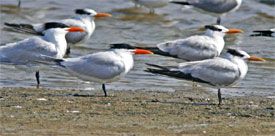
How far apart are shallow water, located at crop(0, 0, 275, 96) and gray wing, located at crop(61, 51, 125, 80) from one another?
2.32ft

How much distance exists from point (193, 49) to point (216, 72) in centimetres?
186

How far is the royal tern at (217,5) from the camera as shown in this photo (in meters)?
16.1

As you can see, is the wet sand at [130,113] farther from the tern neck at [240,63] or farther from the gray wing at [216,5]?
the gray wing at [216,5]

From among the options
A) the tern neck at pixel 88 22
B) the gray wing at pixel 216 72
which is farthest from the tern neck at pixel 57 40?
the tern neck at pixel 88 22

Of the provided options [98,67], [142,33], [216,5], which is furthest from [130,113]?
[216,5]

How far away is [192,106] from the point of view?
8148 mm

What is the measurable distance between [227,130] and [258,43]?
268 inches

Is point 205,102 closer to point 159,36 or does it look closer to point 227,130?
point 227,130

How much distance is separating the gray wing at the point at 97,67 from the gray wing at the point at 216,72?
0.69 metres

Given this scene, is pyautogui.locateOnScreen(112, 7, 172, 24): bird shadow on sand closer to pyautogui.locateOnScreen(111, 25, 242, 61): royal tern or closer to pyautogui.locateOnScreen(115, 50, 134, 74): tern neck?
pyautogui.locateOnScreen(111, 25, 242, 61): royal tern

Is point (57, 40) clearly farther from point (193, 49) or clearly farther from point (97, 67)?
point (193, 49)

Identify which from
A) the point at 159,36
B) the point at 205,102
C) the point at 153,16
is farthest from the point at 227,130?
the point at 153,16

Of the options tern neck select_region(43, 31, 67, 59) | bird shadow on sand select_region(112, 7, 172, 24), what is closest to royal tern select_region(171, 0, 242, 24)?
bird shadow on sand select_region(112, 7, 172, 24)

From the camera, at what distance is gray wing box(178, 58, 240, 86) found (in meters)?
8.54
